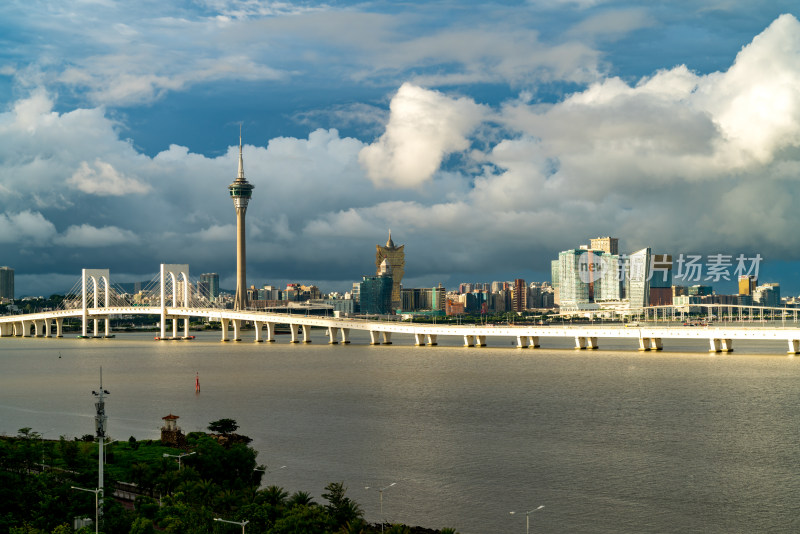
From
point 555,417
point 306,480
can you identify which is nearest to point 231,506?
point 306,480

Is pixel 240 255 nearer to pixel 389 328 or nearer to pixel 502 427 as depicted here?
pixel 389 328

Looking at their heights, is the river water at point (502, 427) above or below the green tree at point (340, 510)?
below

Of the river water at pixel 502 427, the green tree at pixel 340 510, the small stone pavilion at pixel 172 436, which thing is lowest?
the river water at pixel 502 427

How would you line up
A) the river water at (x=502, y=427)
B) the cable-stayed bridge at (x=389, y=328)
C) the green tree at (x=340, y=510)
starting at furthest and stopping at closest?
the cable-stayed bridge at (x=389, y=328) < the river water at (x=502, y=427) < the green tree at (x=340, y=510)

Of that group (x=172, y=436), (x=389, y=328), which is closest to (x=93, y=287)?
(x=389, y=328)

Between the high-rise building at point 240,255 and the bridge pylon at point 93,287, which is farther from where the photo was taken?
the high-rise building at point 240,255

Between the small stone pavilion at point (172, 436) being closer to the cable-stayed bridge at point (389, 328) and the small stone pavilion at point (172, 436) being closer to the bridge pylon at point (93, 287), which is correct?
the cable-stayed bridge at point (389, 328)

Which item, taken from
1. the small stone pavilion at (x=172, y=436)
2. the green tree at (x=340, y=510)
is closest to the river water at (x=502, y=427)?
the green tree at (x=340, y=510)

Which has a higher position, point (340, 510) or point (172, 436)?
point (172, 436)
